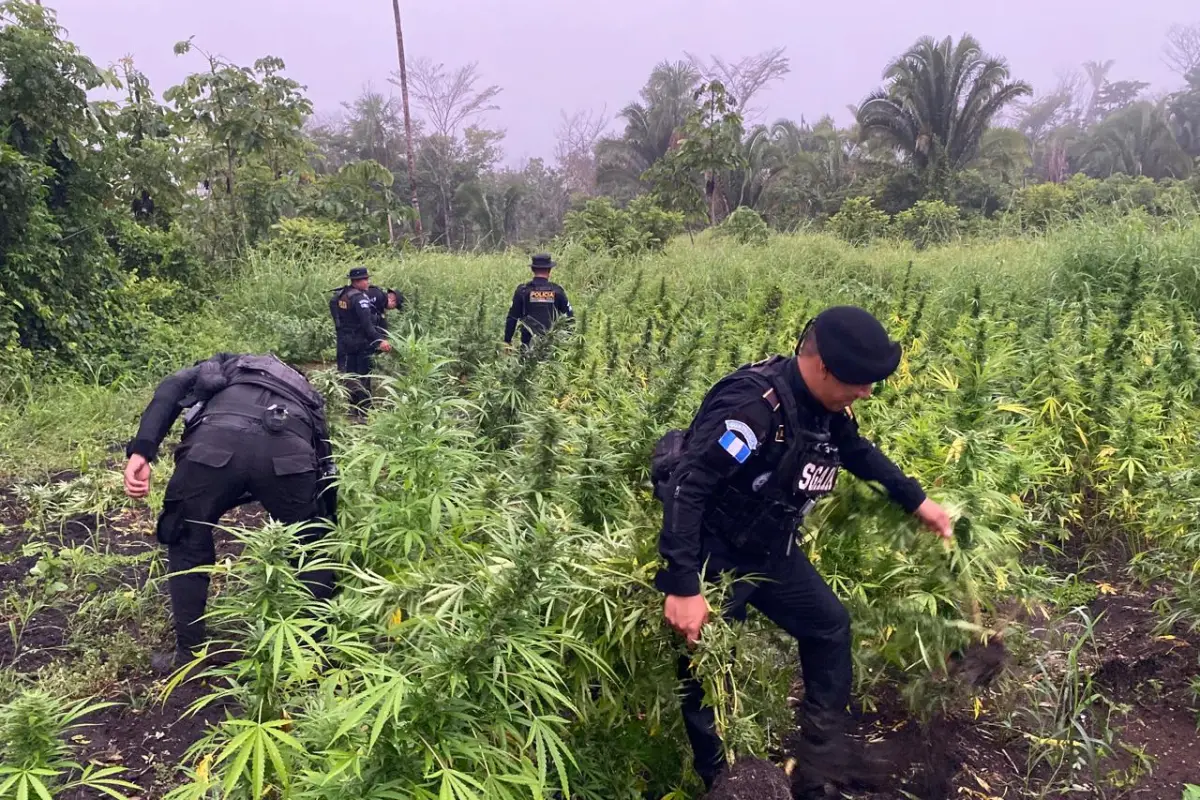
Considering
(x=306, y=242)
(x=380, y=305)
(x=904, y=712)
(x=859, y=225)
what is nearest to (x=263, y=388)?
(x=904, y=712)

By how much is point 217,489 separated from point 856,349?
2.33m

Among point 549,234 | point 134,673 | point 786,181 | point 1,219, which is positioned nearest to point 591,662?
point 134,673

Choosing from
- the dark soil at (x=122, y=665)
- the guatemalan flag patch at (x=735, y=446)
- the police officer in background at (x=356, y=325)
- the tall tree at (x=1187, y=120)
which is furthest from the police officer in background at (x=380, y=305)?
the tall tree at (x=1187, y=120)

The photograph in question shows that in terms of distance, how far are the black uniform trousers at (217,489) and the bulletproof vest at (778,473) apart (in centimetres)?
158

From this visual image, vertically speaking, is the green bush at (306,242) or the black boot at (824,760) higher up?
the green bush at (306,242)

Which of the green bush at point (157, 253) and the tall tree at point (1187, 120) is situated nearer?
the green bush at point (157, 253)

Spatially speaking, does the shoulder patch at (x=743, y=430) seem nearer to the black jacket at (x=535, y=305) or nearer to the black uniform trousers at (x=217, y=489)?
the black uniform trousers at (x=217, y=489)

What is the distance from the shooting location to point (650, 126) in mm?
24922

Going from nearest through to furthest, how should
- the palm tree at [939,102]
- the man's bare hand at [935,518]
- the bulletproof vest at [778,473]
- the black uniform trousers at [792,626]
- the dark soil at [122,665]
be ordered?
the bulletproof vest at [778,473], the black uniform trousers at [792,626], the man's bare hand at [935,518], the dark soil at [122,665], the palm tree at [939,102]

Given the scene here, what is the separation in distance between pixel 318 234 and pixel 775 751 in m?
11.2

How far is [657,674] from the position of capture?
230 cm

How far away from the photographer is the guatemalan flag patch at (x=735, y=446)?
2.13 meters

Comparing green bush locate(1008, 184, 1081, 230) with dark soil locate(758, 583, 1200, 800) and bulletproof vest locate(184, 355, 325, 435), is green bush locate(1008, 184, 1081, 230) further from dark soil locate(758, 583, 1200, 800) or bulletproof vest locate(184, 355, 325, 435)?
bulletproof vest locate(184, 355, 325, 435)

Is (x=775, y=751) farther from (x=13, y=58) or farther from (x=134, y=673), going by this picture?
(x=13, y=58)
